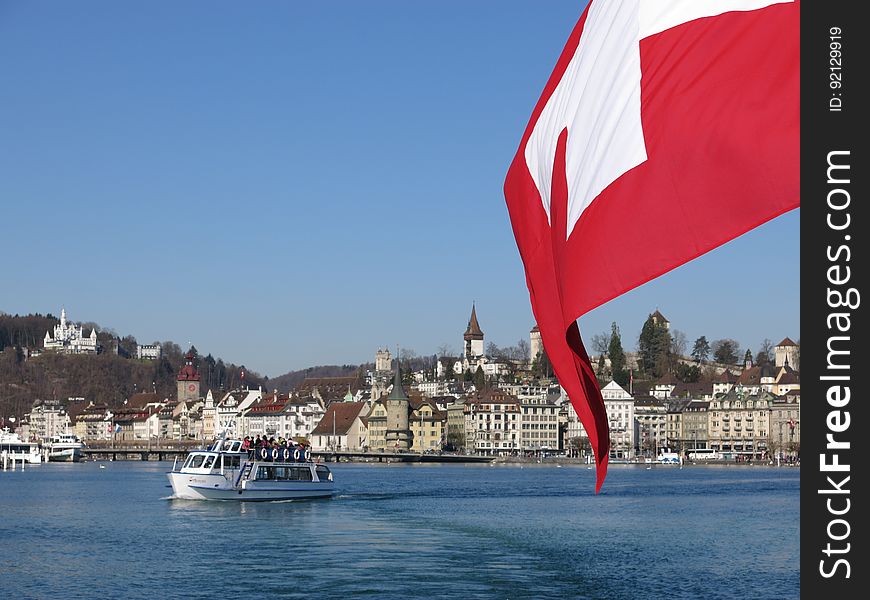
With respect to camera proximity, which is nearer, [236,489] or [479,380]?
[236,489]

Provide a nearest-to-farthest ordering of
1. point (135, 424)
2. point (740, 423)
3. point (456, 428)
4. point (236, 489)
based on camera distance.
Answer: point (236, 489), point (740, 423), point (456, 428), point (135, 424)

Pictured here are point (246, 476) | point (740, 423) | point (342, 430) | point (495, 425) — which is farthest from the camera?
point (342, 430)

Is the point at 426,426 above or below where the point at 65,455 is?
above

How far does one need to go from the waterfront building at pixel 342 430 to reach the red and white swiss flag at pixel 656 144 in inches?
5939

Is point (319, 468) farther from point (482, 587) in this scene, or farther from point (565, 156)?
point (565, 156)

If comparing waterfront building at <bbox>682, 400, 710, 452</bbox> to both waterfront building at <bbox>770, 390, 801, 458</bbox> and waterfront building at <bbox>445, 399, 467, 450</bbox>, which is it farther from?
waterfront building at <bbox>445, 399, 467, 450</bbox>

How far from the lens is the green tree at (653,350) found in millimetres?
193375

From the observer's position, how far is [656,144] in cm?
408

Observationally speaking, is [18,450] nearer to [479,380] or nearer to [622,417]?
[479,380]

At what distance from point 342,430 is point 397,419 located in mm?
8752

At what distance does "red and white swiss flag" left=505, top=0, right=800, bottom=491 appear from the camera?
3.62 meters

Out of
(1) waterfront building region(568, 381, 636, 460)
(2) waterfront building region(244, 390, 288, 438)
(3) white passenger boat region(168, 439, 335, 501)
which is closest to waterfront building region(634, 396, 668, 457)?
(1) waterfront building region(568, 381, 636, 460)

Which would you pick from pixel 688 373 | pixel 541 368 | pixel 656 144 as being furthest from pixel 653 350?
pixel 656 144

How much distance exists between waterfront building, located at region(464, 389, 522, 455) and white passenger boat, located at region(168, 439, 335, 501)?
96.5 meters
